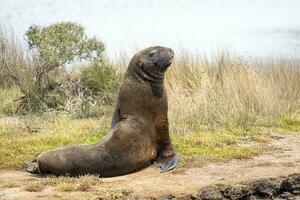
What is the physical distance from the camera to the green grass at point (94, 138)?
29.6 ft

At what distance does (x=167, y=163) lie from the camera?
808cm

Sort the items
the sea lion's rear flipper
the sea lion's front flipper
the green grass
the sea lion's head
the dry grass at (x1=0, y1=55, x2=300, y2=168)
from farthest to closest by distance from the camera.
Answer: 1. the dry grass at (x1=0, y1=55, x2=300, y2=168)
2. the green grass
3. the sea lion's rear flipper
4. the sea lion's head
5. the sea lion's front flipper

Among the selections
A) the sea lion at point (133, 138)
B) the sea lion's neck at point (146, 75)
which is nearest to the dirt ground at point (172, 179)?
the sea lion at point (133, 138)

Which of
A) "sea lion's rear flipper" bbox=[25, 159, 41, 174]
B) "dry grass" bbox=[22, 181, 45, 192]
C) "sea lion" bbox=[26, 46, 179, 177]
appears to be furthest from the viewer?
"sea lion's rear flipper" bbox=[25, 159, 41, 174]

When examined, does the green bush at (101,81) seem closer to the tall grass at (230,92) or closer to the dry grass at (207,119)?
the dry grass at (207,119)

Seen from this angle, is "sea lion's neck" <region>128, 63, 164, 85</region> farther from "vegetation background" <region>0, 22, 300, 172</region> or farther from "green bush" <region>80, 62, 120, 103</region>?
"green bush" <region>80, 62, 120, 103</region>

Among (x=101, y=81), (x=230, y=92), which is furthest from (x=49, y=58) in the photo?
(x=230, y=92)

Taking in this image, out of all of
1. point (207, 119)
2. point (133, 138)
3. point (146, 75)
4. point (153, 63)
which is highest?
point (153, 63)

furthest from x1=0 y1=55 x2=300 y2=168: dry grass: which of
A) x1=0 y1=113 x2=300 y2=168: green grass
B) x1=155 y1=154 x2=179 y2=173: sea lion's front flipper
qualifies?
x1=155 y1=154 x2=179 y2=173: sea lion's front flipper

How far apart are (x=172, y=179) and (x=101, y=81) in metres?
8.35

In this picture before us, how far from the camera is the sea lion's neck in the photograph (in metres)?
8.13

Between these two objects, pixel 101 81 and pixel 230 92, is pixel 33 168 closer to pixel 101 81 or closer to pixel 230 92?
pixel 230 92

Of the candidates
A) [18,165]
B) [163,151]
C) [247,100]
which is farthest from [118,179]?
[247,100]

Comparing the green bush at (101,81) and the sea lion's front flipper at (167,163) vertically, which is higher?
the green bush at (101,81)
